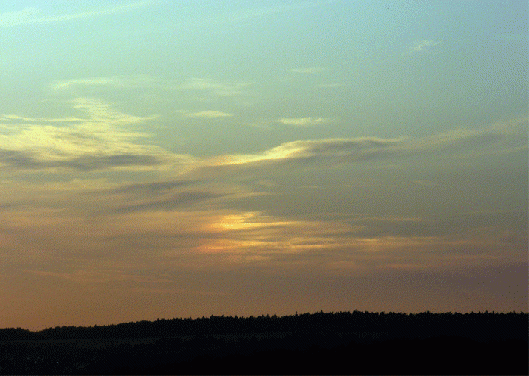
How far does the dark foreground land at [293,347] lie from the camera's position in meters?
48.0

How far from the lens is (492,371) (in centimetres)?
4619

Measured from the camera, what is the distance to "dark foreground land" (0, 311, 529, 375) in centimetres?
4797

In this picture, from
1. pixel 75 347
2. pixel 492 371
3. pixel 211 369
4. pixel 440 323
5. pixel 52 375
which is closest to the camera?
pixel 492 371

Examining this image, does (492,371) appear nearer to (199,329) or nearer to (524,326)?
(524,326)

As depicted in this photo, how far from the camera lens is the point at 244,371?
48312 millimetres

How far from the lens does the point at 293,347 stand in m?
52.9

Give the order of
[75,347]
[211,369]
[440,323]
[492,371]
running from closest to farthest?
1. [492,371]
2. [211,369]
3. [75,347]
4. [440,323]

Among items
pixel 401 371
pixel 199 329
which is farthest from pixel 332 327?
pixel 401 371

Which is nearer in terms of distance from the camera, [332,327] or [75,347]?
[75,347]

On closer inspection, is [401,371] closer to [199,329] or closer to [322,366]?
[322,366]

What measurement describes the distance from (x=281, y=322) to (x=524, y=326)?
2212 centimetres

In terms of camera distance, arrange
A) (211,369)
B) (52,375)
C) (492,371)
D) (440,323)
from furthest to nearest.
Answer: (440,323) → (52,375) → (211,369) → (492,371)

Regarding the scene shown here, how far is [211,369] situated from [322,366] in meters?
6.66

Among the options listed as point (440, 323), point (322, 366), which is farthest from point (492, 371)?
point (440, 323)
